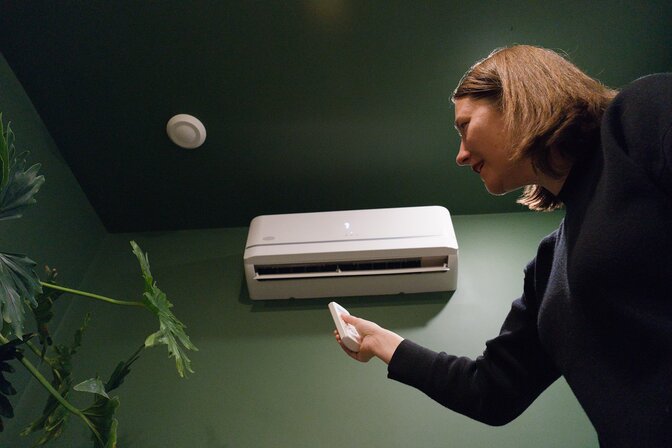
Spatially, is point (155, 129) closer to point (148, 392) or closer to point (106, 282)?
point (106, 282)

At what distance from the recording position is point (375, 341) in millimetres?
1207

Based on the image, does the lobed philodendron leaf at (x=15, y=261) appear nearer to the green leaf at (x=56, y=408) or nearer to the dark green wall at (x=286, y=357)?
the green leaf at (x=56, y=408)

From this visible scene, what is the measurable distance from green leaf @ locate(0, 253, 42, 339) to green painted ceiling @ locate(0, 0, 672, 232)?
0.94 metres

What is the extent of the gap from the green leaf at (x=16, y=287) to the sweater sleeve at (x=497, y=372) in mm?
712

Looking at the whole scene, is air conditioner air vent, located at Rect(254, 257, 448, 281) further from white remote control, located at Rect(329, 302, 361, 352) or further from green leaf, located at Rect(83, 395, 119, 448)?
green leaf, located at Rect(83, 395, 119, 448)

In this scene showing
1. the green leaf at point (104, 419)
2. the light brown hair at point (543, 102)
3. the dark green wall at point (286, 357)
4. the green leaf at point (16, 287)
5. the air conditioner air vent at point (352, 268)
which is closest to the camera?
the light brown hair at point (543, 102)

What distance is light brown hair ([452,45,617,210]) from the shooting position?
2.89 feet

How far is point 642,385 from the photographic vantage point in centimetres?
79

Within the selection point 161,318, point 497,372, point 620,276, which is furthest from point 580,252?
point 161,318

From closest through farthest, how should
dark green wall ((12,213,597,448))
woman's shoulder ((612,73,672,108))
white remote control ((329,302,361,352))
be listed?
woman's shoulder ((612,73,672,108))
white remote control ((329,302,361,352))
dark green wall ((12,213,597,448))

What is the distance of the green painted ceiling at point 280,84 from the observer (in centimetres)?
169

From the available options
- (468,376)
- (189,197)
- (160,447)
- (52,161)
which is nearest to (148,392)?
(160,447)

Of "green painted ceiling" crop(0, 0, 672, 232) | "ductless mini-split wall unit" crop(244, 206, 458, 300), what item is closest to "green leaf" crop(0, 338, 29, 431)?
"ductless mini-split wall unit" crop(244, 206, 458, 300)

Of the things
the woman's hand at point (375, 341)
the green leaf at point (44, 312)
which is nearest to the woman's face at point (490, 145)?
the woman's hand at point (375, 341)
